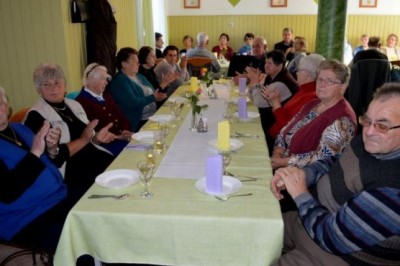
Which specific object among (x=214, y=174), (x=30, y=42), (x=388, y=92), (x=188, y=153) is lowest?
(x=188, y=153)

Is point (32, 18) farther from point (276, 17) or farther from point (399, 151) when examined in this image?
point (276, 17)

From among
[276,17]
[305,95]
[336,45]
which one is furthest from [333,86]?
[276,17]

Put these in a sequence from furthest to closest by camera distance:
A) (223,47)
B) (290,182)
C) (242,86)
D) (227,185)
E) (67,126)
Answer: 1. (223,47)
2. (242,86)
3. (67,126)
4. (227,185)
5. (290,182)

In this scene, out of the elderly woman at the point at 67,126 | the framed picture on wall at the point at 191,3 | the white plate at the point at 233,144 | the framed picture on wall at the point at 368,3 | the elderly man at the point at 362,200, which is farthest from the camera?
the framed picture on wall at the point at 191,3

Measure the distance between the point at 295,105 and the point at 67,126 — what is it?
172 cm

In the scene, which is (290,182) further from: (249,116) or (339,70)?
(249,116)

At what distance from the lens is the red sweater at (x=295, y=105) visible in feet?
9.48

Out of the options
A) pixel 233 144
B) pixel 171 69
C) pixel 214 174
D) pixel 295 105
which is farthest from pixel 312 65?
pixel 171 69

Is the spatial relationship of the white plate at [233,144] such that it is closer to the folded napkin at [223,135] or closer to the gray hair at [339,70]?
the folded napkin at [223,135]

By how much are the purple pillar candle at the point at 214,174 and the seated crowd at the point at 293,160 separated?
0.27 metres

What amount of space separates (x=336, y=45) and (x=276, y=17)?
525cm

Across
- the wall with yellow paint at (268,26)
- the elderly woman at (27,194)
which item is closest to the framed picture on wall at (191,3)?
the wall with yellow paint at (268,26)

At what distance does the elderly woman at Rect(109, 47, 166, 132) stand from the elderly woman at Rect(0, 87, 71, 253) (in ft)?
5.44

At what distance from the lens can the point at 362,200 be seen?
122 centimetres
